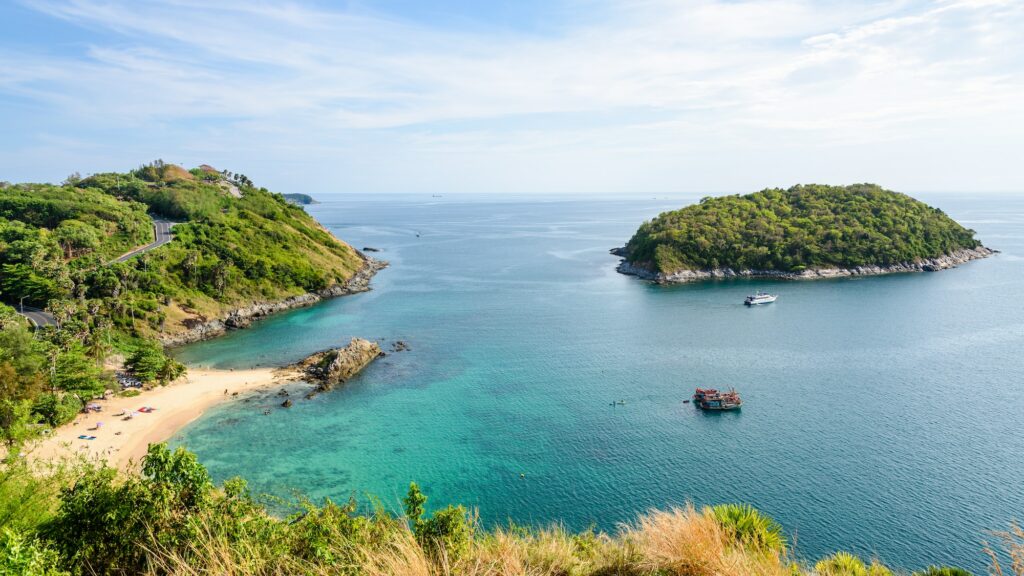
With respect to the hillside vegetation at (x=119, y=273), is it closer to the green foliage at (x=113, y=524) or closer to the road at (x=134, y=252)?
the road at (x=134, y=252)

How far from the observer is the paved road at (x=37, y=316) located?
6123 centimetres

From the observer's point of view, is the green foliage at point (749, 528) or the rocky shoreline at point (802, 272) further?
the rocky shoreline at point (802, 272)

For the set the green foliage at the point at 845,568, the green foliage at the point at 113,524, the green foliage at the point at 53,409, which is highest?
the green foliage at the point at 113,524

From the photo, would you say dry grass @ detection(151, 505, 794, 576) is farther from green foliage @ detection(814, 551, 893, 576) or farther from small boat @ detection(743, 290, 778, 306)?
small boat @ detection(743, 290, 778, 306)

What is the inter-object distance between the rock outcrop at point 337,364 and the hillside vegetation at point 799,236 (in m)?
73.6

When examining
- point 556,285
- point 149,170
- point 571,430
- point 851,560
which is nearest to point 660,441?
point 571,430

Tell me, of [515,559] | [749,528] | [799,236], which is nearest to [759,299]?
[799,236]

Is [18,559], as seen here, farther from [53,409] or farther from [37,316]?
[37,316]

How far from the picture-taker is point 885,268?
119 metres

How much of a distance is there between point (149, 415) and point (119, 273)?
3464 cm

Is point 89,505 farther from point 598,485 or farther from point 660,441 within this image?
point 660,441

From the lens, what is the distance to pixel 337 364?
59719 millimetres

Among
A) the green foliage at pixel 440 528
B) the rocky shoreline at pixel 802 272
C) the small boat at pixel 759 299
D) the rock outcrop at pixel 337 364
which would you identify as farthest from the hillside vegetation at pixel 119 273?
the small boat at pixel 759 299

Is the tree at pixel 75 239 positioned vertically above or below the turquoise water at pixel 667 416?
above
